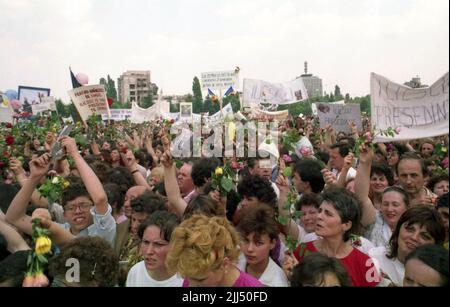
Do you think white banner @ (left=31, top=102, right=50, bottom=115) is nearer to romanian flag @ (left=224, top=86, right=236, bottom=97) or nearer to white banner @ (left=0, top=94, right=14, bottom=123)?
white banner @ (left=0, top=94, right=14, bottom=123)

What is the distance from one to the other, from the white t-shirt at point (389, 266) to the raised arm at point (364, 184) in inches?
25.4

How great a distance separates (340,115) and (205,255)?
7.14m

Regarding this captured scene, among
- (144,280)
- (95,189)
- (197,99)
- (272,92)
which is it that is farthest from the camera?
(197,99)

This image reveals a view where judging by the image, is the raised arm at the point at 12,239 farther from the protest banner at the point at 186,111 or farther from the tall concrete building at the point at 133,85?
the tall concrete building at the point at 133,85

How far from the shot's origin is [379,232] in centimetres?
400

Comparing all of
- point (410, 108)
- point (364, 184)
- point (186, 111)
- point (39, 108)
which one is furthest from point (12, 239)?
point (186, 111)

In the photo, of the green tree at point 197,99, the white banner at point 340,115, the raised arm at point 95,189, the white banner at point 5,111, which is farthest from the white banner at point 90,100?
the green tree at point 197,99

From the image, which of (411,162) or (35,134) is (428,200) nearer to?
(411,162)

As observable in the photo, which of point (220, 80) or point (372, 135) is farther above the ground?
point (220, 80)

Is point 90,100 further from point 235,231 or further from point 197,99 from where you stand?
point 197,99

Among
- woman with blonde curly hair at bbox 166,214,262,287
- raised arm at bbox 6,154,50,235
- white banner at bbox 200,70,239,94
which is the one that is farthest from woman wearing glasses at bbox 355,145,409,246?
white banner at bbox 200,70,239,94

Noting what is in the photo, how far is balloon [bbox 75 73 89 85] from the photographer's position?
9.22 m

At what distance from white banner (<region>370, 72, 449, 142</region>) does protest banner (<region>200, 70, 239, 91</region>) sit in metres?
8.25

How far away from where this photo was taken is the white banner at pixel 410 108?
10.3 ft
